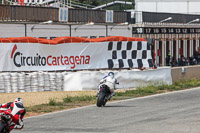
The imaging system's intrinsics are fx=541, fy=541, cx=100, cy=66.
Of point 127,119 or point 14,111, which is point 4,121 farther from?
point 127,119

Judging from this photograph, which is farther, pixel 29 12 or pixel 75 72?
pixel 29 12

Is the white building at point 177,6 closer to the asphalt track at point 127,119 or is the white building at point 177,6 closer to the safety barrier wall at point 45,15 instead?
the safety barrier wall at point 45,15

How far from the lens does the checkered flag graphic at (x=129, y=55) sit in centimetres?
2564

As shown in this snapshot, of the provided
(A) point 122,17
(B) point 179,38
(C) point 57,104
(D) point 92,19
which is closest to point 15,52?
(C) point 57,104

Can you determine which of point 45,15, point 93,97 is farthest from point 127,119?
point 45,15

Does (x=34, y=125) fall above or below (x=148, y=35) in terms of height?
below

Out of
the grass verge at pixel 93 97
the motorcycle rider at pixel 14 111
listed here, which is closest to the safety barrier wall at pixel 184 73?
the grass verge at pixel 93 97

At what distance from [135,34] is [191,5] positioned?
72.3 ft

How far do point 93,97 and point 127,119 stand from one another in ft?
21.0

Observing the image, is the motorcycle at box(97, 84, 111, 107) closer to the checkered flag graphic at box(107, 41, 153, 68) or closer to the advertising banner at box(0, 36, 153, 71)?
the advertising banner at box(0, 36, 153, 71)

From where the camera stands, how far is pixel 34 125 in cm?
1308

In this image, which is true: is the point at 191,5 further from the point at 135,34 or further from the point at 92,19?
the point at 92,19

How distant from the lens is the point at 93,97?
66.8 ft

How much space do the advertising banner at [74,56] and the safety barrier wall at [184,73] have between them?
128 centimetres
